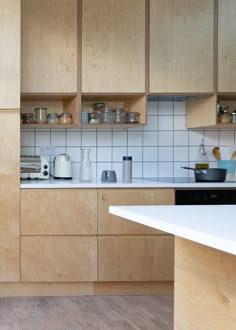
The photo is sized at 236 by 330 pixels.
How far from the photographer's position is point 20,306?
3352mm

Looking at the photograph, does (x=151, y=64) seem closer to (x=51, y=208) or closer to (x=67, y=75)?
(x=67, y=75)

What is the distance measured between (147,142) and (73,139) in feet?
2.03

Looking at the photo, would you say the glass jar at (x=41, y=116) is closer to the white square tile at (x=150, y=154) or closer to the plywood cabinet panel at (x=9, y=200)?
the plywood cabinet panel at (x=9, y=200)

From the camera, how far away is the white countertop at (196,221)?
1.05m

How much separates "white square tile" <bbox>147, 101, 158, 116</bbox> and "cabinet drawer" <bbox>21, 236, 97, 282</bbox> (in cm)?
125

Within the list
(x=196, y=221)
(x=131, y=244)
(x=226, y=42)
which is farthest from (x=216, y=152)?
(x=196, y=221)

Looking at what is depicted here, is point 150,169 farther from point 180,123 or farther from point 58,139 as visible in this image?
point 58,139

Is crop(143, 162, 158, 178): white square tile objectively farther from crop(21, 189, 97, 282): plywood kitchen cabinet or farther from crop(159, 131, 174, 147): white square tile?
crop(21, 189, 97, 282): plywood kitchen cabinet

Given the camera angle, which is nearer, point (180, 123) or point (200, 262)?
point (200, 262)

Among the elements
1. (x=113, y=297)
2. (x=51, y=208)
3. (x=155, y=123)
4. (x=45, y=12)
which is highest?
(x=45, y=12)

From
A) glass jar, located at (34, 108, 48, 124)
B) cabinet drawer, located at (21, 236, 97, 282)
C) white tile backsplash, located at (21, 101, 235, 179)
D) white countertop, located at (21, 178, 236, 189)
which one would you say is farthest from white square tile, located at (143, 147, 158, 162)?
cabinet drawer, located at (21, 236, 97, 282)

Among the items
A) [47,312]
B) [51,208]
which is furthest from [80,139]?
[47,312]

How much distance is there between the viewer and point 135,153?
427 centimetres

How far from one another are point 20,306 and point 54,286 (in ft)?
1.12
